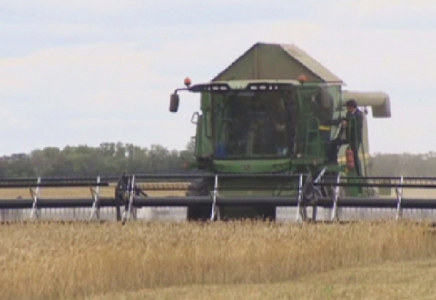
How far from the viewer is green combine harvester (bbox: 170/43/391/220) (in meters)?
16.4

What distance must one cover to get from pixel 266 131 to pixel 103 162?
1274 centimetres

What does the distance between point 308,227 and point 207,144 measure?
172 inches

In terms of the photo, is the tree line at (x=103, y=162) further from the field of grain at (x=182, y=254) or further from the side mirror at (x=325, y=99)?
the field of grain at (x=182, y=254)

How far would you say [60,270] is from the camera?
403 inches

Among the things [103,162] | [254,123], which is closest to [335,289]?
[254,123]

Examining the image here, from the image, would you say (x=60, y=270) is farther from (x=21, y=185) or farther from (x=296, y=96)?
(x=296, y=96)

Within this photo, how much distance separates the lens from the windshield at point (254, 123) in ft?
54.7

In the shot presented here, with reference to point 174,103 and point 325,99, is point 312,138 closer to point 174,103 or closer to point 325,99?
point 325,99

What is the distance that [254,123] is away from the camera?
1688cm

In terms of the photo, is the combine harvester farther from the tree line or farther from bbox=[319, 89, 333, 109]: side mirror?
the tree line

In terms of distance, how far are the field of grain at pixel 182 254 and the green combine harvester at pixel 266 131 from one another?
117 inches

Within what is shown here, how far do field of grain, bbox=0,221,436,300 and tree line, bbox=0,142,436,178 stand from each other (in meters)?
11.0

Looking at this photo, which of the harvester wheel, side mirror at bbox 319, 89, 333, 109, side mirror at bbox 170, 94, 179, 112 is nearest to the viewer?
the harvester wheel

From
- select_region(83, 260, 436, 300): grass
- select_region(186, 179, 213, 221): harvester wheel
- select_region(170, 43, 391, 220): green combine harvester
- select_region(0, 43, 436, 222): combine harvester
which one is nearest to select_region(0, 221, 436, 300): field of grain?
select_region(83, 260, 436, 300): grass
